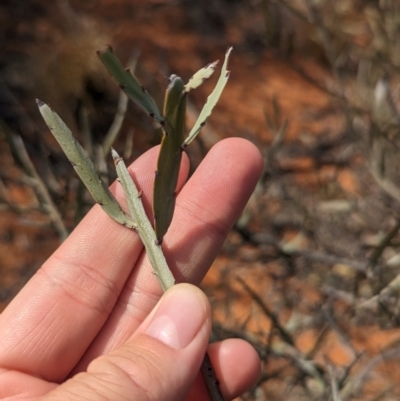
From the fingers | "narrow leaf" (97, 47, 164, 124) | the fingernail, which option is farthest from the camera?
the fingers

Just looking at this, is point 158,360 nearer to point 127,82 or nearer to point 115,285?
point 115,285

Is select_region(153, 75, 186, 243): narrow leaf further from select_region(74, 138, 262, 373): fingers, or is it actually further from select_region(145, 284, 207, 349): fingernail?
select_region(74, 138, 262, 373): fingers

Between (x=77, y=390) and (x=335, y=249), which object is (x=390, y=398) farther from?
A: (x=77, y=390)

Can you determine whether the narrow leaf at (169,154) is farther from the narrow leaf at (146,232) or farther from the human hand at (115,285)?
the human hand at (115,285)

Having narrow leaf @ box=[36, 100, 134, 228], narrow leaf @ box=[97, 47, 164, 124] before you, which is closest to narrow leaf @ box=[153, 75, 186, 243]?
narrow leaf @ box=[97, 47, 164, 124]

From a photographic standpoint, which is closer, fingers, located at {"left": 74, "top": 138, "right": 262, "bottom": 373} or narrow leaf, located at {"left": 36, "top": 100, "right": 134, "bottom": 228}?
narrow leaf, located at {"left": 36, "top": 100, "right": 134, "bottom": 228}

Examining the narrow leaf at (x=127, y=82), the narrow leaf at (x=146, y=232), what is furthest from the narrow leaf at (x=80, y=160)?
the narrow leaf at (x=127, y=82)

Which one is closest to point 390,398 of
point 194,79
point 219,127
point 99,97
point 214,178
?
point 214,178

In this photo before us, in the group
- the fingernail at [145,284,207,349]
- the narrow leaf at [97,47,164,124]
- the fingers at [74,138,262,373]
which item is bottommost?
the fingers at [74,138,262,373]
